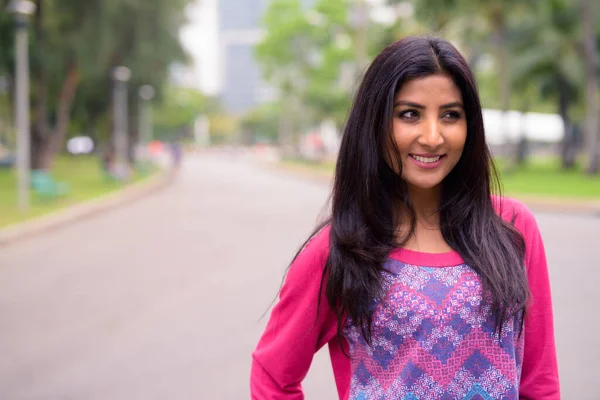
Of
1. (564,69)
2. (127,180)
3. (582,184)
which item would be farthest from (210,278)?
(564,69)

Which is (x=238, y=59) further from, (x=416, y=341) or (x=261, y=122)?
(x=416, y=341)

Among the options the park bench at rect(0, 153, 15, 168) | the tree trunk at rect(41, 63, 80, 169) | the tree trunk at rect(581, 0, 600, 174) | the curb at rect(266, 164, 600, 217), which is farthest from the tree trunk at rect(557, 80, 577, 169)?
the park bench at rect(0, 153, 15, 168)

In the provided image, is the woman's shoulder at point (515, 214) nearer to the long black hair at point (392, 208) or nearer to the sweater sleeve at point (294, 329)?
the long black hair at point (392, 208)

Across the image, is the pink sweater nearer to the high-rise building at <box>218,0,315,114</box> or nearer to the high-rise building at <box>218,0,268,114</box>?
the high-rise building at <box>218,0,268,114</box>

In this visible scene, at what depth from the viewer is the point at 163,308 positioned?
7.16 meters

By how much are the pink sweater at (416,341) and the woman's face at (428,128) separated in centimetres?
19

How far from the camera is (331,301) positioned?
1.70m

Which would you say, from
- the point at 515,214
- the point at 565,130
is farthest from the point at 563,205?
the point at 565,130

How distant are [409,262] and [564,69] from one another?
34368 mm

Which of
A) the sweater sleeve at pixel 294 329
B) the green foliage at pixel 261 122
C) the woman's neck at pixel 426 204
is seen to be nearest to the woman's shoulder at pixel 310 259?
the sweater sleeve at pixel 294 329

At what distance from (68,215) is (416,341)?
1530cm

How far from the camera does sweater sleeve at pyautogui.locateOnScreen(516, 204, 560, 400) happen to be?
1777 millimetres

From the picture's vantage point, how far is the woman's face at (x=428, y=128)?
171 cm

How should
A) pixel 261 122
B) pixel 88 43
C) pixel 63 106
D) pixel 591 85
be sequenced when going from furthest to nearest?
pixel 261 122
pixel 63 106
pixel 591 85
pixel 88 43
